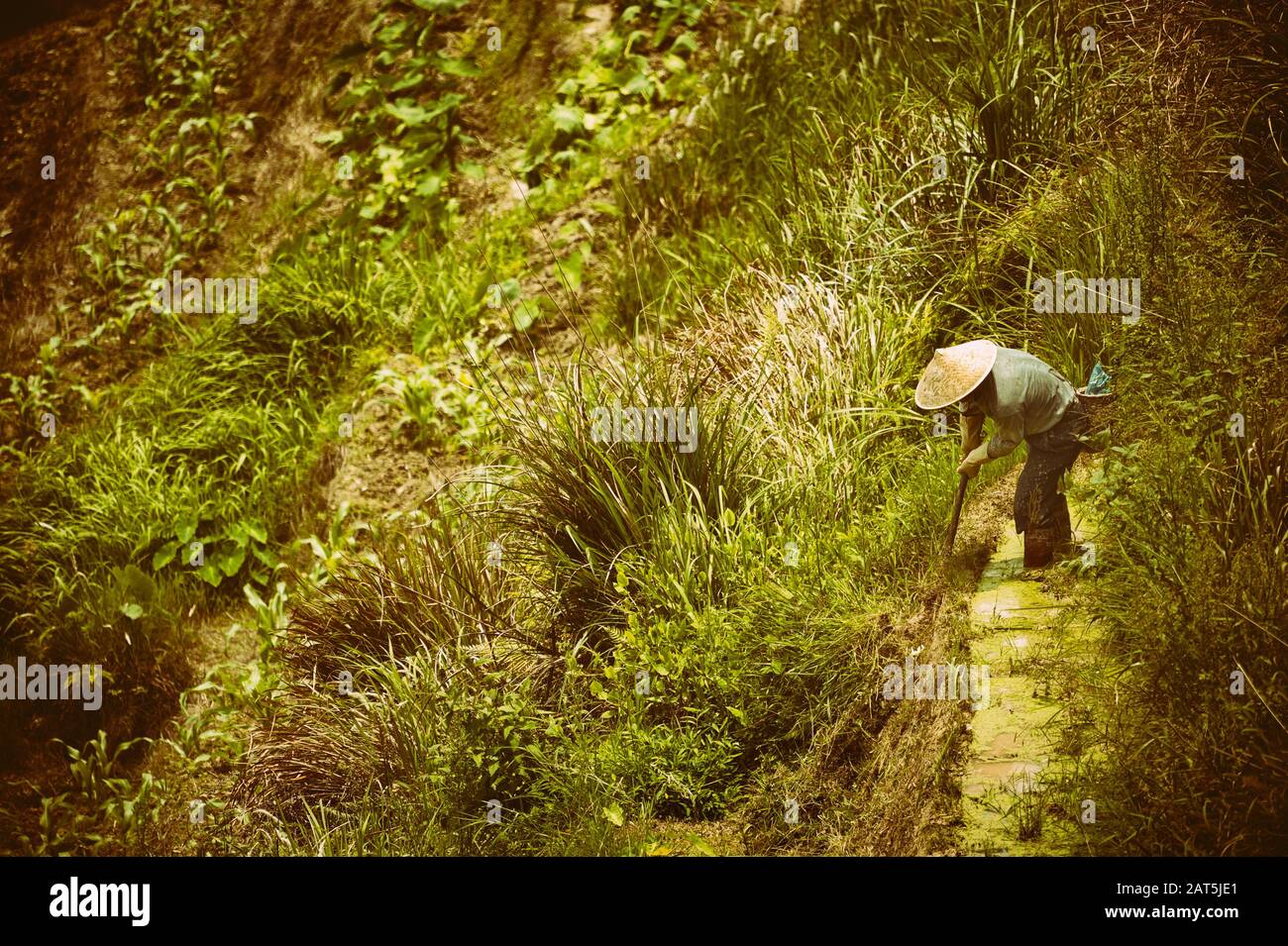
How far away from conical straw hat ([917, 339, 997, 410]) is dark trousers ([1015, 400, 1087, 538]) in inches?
10.7

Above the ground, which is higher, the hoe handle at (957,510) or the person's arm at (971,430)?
the person's arm at (971,430)

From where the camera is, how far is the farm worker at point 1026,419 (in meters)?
3.38

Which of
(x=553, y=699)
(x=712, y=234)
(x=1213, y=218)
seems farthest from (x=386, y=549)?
(x=1213, y=218)
